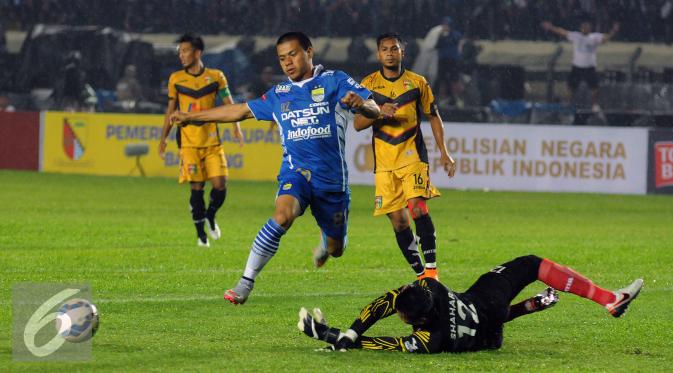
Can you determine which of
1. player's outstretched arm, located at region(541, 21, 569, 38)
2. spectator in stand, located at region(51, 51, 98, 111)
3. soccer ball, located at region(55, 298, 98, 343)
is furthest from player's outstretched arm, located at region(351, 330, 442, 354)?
spectator in stand, located at region(51, 51, 98, 111)

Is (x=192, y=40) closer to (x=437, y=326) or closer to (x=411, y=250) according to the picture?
(x=411, y=250)

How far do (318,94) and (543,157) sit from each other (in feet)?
50.3

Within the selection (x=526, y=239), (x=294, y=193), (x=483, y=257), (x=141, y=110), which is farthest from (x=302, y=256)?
(x=141, y=110)

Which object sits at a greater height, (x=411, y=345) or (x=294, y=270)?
(x=411, y=345)

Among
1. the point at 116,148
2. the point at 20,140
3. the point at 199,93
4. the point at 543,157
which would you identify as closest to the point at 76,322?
the point at 199,93

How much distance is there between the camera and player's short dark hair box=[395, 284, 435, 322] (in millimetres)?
7719

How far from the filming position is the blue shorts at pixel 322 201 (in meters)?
9.43

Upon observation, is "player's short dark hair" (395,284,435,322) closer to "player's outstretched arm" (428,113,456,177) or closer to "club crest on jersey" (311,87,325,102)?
"club crest on jersey" (311,87,325,102)

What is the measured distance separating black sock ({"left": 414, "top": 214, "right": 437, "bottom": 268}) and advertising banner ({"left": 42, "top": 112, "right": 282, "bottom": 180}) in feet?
47.7

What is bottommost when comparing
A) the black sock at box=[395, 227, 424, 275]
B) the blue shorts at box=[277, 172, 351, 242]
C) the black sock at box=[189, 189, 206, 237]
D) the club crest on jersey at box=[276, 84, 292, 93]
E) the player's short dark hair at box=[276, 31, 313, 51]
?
the black sock at box=[189, 189, 206, 237]

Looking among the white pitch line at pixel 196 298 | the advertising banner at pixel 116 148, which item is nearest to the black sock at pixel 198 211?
the white pitch line at pixel 196 298

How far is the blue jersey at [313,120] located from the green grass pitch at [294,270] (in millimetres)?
1088

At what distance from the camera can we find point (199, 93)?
1580cm

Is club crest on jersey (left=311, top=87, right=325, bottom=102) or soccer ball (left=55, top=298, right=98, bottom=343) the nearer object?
soccer ball (left=55, top=298, right=98, bottom=343)
